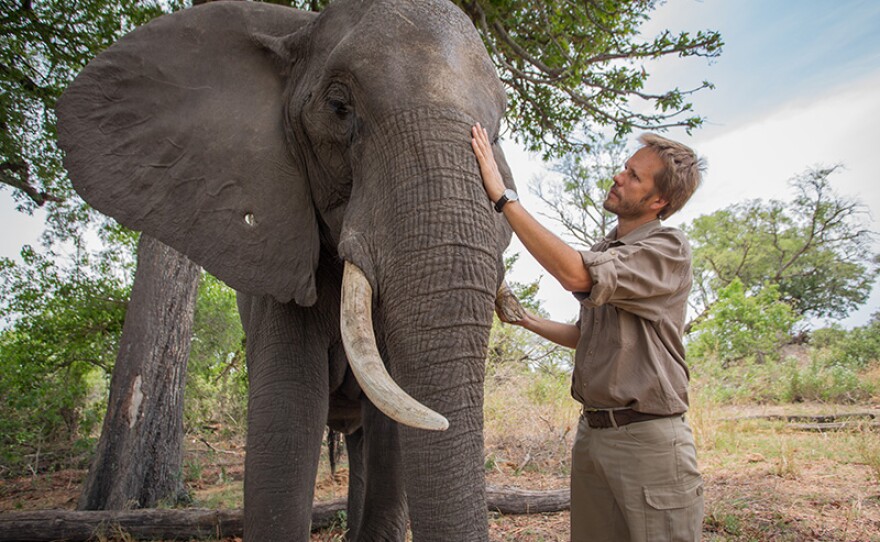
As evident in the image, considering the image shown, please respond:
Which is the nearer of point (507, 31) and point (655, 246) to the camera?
point (655, 246)

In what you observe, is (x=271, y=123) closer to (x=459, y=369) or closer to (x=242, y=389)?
(x=459, y=369)

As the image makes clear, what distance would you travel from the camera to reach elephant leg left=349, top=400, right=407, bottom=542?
4023mm

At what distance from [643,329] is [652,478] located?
0.64 metres

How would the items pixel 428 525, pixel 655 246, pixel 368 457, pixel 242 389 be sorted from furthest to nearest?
pixel 242 389 < pixel 368 457 < pixel 655 246 < pixel 428 525

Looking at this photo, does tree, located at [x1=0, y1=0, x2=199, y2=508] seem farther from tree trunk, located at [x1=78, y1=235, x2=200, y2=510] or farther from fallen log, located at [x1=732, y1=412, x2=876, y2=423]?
fallen log, located at [x1=732, y1=412, x2=876, y2=423]

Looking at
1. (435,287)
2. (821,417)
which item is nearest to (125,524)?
(435,287)

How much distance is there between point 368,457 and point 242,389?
287 inches

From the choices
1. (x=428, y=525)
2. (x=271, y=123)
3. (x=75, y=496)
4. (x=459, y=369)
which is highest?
(x=271, y=123)

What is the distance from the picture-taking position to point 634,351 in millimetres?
2936

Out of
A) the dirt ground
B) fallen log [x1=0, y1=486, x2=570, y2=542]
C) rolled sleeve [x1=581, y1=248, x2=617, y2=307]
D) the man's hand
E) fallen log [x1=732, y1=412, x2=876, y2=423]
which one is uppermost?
the man's hand

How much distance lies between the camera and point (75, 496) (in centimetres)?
705

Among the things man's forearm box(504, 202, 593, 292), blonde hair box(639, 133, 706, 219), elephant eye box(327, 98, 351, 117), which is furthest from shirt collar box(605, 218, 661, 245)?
elephant eye box(327, 98, 351, 117)

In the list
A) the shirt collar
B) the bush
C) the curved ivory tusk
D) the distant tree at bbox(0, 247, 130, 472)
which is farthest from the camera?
the bush

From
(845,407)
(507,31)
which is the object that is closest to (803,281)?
(845,407)
